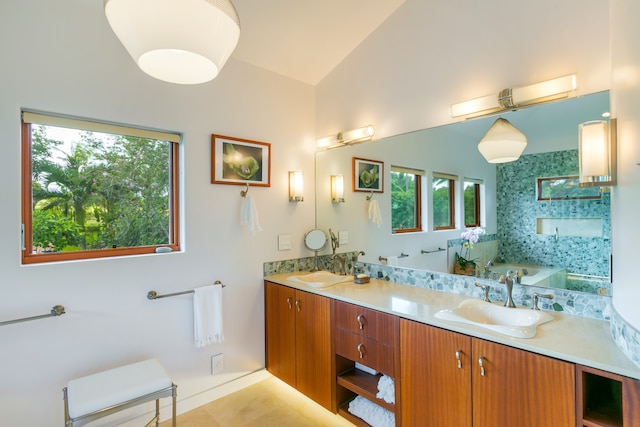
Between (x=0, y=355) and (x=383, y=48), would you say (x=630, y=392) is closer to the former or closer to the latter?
(x=383, y=48)

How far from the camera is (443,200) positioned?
2.23 m

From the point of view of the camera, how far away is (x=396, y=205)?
2520 mm

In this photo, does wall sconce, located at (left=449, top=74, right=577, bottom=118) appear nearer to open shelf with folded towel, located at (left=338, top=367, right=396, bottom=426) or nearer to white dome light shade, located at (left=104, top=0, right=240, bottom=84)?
white dome light shade, located at (left=104, top=0, right=240, bottom=84)

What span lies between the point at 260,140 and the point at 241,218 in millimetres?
680

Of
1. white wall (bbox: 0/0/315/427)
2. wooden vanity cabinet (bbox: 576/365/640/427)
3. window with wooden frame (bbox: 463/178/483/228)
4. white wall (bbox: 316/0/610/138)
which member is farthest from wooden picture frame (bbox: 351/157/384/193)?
wooden vanity cabinet (bbox: 576/365/640/427)

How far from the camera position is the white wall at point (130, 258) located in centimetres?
169

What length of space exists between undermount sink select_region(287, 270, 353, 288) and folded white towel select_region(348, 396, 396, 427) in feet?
2.57

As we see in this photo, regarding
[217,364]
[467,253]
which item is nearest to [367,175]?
[467,253]

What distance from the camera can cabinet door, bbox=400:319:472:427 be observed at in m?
1.48

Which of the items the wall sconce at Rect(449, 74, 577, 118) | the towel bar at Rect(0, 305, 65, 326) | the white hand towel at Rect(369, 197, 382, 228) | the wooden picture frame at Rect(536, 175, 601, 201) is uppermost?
the wall sconce at Rect(449, 74, 577, 118)

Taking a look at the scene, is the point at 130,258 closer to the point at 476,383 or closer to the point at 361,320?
the point at 361,320

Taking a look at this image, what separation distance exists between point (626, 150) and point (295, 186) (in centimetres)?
214

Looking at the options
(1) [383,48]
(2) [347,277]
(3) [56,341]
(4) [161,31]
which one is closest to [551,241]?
(2) [347,277]

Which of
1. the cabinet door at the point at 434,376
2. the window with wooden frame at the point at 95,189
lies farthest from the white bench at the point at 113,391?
the cabinet door at the point at 434,376
